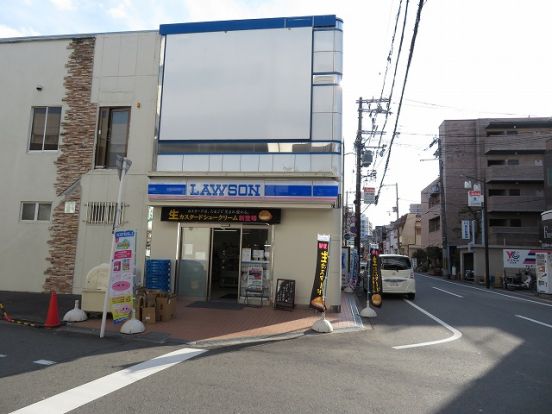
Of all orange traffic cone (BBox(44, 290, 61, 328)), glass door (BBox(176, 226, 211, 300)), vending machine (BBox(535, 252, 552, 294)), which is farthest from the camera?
vending machine (BBox(535, 252, 552, 294))

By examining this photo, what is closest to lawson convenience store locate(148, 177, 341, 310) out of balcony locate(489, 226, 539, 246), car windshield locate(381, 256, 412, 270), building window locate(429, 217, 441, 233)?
car windshield locate(381, 256, 412, 270)

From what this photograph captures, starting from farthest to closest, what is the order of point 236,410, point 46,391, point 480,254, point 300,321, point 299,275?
point 480,254 → point 299,275 → point 300,321 → point 46,391 → point 236,410

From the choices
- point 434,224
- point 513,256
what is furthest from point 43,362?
point 434,224

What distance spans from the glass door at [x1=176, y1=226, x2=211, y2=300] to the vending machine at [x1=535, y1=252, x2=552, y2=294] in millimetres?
18928

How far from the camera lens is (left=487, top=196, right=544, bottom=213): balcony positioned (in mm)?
42219

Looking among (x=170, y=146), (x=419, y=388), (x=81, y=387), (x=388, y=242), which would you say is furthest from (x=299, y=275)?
(x=388, y=242)

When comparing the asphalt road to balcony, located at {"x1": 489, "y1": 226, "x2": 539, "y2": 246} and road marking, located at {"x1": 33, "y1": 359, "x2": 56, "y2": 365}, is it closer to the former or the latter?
road marking, located at {"x1": 33, "y1": 359, "x2": 56, "y2": 365}

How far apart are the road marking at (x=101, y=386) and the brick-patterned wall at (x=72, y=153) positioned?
848cm

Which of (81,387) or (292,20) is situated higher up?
(292,20)

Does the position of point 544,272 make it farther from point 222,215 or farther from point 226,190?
point 226,190

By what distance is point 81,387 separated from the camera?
5289mm

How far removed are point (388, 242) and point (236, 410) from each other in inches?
3827

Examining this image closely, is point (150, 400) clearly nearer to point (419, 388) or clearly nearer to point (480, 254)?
point (419, 388)

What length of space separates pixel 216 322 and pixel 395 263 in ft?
30.9
